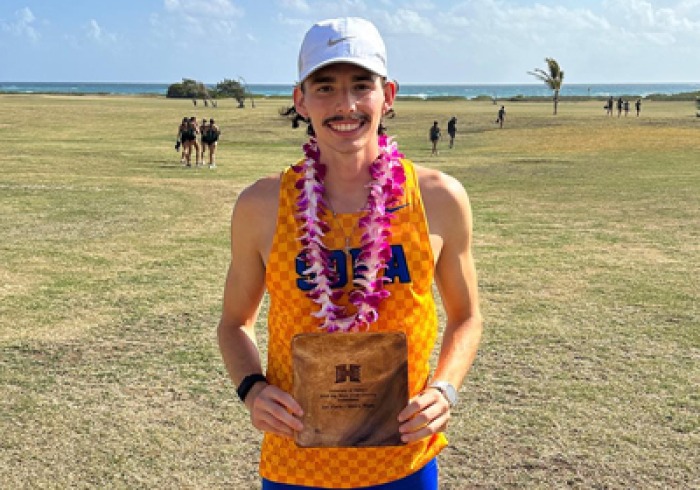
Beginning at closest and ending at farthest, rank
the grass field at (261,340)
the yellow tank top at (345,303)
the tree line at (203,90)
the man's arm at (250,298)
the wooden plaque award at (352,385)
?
the wooden plaque award at (352,385) < the man's arm at (250,298) < the yellow tank top at (345,303) < the grass field at (261,340) < the tree line at (203,90)

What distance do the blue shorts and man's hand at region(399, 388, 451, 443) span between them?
0.84 ft

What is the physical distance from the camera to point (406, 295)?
2234 mm

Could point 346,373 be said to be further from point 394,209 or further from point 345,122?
point 345,122

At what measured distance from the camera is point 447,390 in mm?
2197

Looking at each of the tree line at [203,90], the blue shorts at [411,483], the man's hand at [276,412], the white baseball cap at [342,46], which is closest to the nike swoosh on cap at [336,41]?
the white baseball cap at [342,46]

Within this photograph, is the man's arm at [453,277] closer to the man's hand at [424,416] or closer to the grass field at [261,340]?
the man's hand at [424,416]

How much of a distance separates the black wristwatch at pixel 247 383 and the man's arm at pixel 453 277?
1.66 feet

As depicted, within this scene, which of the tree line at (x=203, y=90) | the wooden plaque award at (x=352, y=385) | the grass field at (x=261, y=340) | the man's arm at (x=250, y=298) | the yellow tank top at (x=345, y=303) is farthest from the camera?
the tree line at (x=203, y=90)

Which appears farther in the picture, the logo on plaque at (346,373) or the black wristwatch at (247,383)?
the black wristwatch at (247,383)

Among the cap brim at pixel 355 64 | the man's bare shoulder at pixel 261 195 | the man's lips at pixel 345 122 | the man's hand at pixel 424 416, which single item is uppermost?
the cap brim at pixel 355 64

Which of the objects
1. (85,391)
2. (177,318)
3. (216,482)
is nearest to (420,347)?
(216,482)

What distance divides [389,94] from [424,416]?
96cm

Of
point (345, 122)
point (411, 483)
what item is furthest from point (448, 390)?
point (345, 122)

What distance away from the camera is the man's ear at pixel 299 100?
227cm
